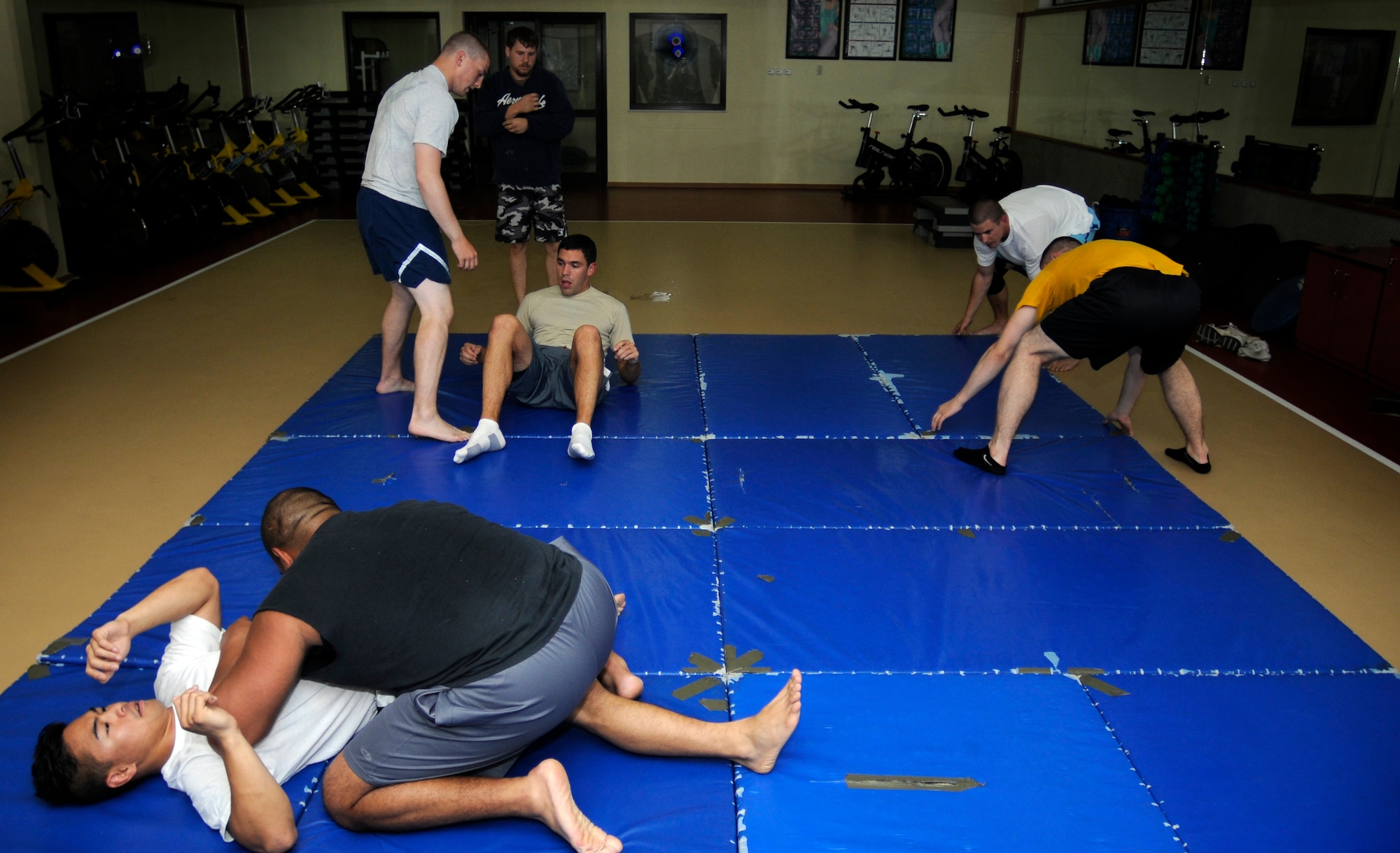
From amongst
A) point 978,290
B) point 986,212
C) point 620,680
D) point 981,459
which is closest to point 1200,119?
point 978,290

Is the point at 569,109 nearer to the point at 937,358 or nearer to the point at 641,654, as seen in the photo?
the point at 937,358

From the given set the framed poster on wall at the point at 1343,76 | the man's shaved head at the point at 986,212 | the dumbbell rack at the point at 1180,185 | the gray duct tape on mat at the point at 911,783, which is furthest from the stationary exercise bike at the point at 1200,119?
the gray duct tape on mat at the point at 911,783

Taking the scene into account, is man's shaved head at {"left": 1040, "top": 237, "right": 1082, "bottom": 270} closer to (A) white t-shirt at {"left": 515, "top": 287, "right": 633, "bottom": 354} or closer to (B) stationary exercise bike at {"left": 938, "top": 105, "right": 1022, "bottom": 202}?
(A) white t-shirt at {"left": 515, "top": 287, "right": 633, "bottom": 354}

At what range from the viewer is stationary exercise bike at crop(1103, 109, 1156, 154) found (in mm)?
8727

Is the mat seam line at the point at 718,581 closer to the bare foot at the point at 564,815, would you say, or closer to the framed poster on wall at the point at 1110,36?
the bare foot at the point at 564,815

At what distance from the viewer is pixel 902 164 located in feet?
39.4

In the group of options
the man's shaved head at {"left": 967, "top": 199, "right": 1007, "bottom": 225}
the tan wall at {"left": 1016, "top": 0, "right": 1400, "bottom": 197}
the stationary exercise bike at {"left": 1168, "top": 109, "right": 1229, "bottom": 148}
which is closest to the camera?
the man's shaved head at {"left": 967, "top": 199, "right": 1007, "bottom": 225}

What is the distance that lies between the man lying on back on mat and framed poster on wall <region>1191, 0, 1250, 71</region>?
15.6ft

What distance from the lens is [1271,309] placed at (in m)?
5.97

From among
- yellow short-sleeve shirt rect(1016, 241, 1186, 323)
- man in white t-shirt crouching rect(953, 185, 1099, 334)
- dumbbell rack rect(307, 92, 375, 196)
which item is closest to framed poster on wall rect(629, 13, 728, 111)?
dumbbell rack rect(307, 92, 375, 196)

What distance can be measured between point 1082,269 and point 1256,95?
483cm

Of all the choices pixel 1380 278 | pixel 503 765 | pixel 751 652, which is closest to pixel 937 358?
pixel 1380 278

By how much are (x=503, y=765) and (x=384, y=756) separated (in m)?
0.25

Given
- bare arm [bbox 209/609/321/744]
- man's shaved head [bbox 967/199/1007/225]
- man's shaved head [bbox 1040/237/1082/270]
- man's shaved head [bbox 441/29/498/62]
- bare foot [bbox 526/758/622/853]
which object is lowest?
bare foot [bbox 526/758/622/853]
